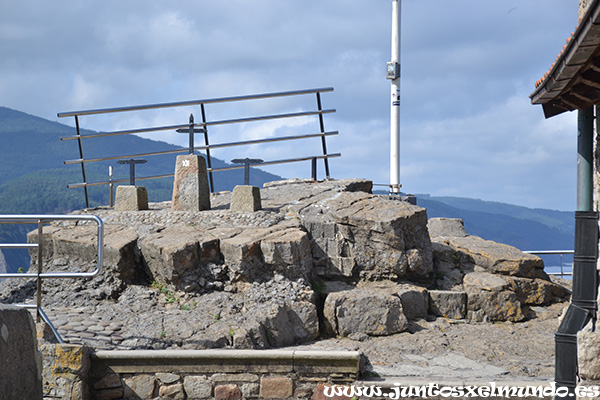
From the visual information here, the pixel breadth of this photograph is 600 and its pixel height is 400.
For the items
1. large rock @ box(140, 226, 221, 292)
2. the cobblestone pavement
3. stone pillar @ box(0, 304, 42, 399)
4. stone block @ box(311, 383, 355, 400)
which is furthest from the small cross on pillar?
stone pillar @ box(0, 304, 42, 399)

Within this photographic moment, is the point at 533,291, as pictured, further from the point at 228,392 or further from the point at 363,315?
the point at 228,392

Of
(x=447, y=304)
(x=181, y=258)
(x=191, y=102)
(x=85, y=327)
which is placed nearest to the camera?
(x=85, y=327)

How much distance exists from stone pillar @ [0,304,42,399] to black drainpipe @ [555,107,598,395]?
423 cm

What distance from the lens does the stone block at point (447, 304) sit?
352 inches

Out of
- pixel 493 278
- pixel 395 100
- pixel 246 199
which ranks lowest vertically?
pixel 493 278

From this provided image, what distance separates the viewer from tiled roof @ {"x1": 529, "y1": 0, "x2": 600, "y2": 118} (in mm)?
4680

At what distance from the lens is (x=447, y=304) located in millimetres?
8961

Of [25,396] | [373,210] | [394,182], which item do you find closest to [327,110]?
[394,182]

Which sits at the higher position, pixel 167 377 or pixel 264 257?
pixel 264 257

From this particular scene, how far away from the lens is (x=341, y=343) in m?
7.89

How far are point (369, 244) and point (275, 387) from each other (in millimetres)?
3266

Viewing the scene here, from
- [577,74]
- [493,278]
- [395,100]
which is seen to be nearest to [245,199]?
[493,278]

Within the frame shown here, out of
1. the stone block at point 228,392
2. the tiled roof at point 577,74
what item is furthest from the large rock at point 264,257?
the tiled roof at point 577,74

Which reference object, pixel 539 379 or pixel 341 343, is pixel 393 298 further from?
pixel 539 379
